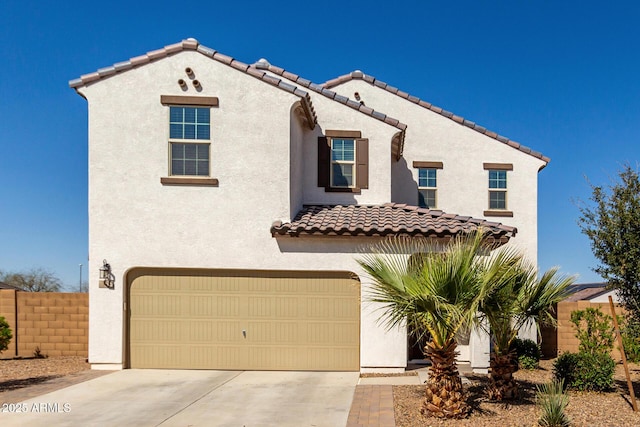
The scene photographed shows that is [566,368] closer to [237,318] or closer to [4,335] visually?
[237,318]

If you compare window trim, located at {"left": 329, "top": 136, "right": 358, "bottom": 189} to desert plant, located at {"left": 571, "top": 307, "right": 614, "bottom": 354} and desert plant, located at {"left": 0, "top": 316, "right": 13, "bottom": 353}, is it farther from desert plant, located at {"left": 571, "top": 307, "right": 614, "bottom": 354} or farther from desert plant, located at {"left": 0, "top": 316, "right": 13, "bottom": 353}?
desert plant, located at {"left": 0, "top": 316, "right": 13, "bottom": 353}

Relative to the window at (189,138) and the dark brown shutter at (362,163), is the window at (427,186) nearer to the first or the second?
the dark brown shutter at (362,163)

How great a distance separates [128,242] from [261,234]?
3198 millimetres

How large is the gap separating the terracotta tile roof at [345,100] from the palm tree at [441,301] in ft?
22.7

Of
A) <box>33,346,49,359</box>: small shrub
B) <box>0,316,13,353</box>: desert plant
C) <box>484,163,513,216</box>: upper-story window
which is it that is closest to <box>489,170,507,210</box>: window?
<box>484,163,513,216</box>: upper-story window

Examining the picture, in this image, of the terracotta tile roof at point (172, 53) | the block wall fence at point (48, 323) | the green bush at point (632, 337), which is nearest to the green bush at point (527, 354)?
the green bush at point (632, 337)

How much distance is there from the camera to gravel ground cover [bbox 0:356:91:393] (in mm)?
10656

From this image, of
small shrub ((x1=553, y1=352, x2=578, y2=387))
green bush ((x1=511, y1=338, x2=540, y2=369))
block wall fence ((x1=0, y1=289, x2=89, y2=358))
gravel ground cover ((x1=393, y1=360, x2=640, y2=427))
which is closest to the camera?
gravel ground cover ((x1=393, y1=360, x2=640, y2=427))

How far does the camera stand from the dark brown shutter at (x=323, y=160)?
1380cm

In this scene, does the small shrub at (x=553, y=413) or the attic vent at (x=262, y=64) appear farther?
the attic vent at (x=262, y=64)

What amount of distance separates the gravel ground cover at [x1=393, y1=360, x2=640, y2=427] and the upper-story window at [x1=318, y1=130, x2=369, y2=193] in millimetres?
→ 5901

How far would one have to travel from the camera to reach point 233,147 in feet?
39.0

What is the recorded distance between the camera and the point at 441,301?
7273 mm

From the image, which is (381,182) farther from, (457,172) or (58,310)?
(58,310)
